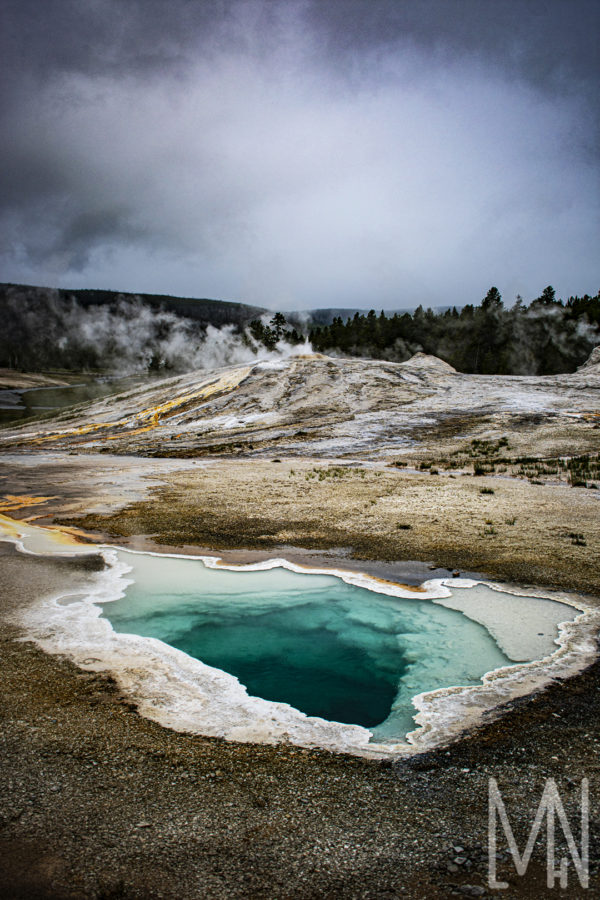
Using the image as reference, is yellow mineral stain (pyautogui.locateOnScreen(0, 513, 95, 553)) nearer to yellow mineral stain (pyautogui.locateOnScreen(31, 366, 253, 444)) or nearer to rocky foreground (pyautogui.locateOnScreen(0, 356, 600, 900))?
rocky foreground (pyautogui.locateOnScreen(0, 356, 600, 900))

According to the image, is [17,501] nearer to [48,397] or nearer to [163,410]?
[163,410]

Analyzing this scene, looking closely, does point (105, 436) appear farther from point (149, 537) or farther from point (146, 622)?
point (146, 622)

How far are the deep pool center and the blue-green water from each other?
14 mm

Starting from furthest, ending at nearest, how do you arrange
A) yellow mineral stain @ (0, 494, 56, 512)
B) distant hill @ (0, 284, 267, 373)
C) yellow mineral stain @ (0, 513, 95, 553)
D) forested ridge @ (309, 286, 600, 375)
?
1. distant hill @ (0, 284, 267, 373)
2. forested ridge @ (309, 286, 600, 375)
3. yellow mineral stain @ (0, 494, 56, 512)
4. yellow mineral stain @ (0, 513, 95, 553)

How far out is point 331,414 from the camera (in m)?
36.8

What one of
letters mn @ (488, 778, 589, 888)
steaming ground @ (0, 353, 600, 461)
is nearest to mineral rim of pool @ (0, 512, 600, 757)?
letters mn @ (488, 778, 589, 888)

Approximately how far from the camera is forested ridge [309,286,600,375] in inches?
2469

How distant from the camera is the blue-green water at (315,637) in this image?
5.31 metres

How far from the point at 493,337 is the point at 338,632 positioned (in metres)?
66.7

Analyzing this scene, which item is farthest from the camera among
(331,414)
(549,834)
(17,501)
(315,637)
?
(331,414)

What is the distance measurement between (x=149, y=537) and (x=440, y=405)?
98.9 ft

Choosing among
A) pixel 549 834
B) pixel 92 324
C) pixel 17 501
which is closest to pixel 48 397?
pixel 17 501

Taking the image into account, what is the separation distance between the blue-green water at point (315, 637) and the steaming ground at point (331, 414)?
1863 centimetres

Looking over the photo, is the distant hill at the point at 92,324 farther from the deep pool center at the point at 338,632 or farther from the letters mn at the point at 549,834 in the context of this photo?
the letters mn at the point at 549,834
